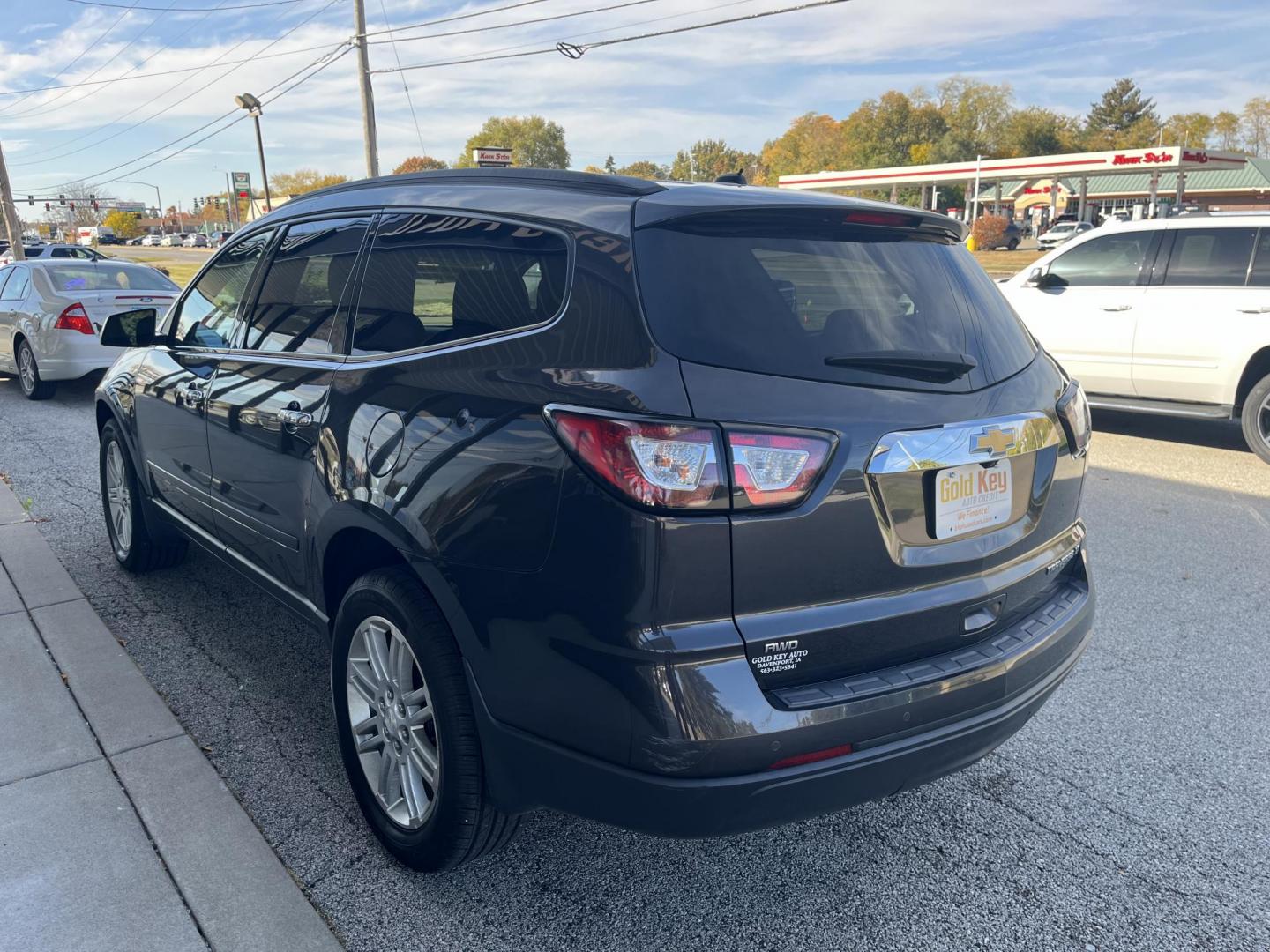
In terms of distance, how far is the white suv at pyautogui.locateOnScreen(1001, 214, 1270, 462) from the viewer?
7.73 m

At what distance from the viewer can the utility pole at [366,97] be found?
25.0 m

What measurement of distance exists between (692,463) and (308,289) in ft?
6.33

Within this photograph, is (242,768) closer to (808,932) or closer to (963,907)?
(808,932)

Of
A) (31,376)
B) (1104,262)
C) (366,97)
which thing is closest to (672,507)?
(1104,262)

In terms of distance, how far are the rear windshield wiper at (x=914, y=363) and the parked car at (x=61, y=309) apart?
33.8ft

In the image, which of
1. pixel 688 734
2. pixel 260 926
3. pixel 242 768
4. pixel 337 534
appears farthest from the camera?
pixel 242 768

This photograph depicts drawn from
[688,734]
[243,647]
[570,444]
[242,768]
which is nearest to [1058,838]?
[688,734]

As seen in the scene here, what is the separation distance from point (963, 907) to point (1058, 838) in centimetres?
50

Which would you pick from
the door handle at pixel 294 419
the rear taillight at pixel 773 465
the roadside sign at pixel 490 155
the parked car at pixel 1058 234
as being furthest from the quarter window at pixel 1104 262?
the parked car at pixel 1058 234

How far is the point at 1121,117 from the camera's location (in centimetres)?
11081

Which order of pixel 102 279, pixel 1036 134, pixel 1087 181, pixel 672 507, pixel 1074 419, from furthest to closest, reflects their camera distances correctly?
pixel 1036 134, pixel 1087 181, pixel 102 279, pixel 1074 419, pixel 672 507

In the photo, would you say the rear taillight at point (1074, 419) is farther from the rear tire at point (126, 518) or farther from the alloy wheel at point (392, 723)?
the rear tire at point (126, 518)

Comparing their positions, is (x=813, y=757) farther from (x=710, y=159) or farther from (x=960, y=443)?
(x=710, y=159)

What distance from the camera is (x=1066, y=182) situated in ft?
320
